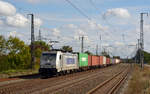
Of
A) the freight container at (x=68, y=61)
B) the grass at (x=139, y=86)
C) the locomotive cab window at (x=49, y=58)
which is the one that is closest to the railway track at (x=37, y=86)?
the grass at (x=139, y=86)

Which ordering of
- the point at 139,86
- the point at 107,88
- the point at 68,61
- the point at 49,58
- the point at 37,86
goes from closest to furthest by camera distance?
the point at 37,86 → the point at 139,86 → the point at 107,88 → the point at 49,58 → the point at 68,61

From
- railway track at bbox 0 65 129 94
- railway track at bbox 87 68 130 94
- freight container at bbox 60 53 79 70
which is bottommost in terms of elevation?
railway track at bbox 87 68 130 94

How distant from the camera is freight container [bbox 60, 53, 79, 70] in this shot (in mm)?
31634

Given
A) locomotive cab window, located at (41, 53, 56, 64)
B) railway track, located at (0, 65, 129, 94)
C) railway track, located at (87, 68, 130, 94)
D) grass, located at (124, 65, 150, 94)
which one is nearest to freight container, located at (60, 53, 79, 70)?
locomotive cab window, located at (41, 53, 56, 64)

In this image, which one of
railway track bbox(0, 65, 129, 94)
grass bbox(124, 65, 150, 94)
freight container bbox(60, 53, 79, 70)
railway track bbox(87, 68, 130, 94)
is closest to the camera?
railway track bbox(0, 65, 129, 94)

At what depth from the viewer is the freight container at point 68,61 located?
31.6m

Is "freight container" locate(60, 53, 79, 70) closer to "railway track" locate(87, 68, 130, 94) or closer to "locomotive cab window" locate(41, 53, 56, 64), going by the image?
"locomotive cab window" locate(41, 53, 56, 64)

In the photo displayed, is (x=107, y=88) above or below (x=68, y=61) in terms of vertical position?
below

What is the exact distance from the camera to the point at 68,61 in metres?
34.0

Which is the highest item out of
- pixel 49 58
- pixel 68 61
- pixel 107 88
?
pixel 49 58

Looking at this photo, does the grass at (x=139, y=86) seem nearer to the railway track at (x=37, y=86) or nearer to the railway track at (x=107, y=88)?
the railway track at (x=107, y=88)

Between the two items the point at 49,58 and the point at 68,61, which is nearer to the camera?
the point at 49,58

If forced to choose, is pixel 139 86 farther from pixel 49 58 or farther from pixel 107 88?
pixel 49 58

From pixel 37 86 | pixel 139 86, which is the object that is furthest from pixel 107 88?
pixel 37 86
